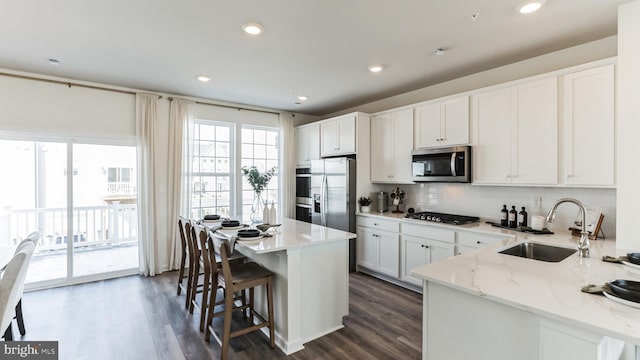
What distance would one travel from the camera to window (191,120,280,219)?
5.00 meters

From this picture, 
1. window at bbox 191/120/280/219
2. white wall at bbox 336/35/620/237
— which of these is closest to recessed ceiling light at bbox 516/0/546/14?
white wall at bbox 336/35/620/237

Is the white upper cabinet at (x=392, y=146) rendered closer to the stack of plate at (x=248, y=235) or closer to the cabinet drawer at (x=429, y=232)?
the cabinet drawer at (x=429, y=232)

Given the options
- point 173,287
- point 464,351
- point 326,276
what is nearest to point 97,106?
point 173,287

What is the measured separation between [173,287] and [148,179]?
1598 mm

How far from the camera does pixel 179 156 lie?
15.2 ft

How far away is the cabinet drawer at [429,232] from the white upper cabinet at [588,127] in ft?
3.84

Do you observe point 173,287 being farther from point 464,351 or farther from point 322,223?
point 464,351

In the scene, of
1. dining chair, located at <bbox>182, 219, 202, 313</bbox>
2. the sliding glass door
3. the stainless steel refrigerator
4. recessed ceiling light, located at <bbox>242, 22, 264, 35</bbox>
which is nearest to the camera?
recessed ceiling light, located at <bbox>242, 22, 264, 35</bbox>

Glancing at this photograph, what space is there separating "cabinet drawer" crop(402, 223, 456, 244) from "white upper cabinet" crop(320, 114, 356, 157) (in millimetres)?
1448

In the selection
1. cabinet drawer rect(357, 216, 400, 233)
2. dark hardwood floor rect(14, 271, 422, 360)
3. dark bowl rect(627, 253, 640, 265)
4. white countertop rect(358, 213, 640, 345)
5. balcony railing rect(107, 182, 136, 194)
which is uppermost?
balcony railing rect(107, 182, 136, 194)

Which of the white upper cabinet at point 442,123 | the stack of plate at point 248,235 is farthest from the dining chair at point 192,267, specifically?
the white upper cabinet at point 442,123

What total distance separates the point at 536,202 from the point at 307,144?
11.8 feet

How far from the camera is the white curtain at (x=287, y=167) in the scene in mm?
5641

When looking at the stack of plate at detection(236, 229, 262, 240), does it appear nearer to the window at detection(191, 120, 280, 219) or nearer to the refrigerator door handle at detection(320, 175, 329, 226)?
the refrigerator door handle at detection(320, 175, 329, 226)
